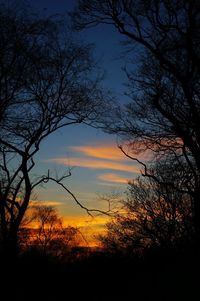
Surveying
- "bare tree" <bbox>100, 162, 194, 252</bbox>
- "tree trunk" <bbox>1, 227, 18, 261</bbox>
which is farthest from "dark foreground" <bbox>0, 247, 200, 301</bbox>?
"bare tree" <bbox>100, 162, 194, 252</bbox>

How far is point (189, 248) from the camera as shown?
12.2 metres

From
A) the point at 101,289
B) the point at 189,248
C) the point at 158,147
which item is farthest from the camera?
the point at 158,147

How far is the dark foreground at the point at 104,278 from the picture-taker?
9.09 metres

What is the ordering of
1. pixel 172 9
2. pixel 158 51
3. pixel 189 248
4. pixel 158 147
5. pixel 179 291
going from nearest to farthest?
pixel 179 291, pixel 189 248, pixel 172 9, pixel 158 51, pixel 158 147

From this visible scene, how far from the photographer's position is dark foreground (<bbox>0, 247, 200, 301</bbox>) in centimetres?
909

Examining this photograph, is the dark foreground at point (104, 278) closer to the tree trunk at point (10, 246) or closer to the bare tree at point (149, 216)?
the tree trunk at point (10, 246)

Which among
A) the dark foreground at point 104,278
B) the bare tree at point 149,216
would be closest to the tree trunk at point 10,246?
the dark foreground at point 104,278

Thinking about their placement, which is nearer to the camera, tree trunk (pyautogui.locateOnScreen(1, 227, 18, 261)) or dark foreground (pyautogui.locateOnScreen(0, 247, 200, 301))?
dark foreground (pyautogui.locateOnScreen(0, 247, 200, 301))

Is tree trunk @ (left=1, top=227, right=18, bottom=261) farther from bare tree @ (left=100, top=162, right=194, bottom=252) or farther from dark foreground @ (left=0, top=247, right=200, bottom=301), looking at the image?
bare tree @ (left=100, top=162, right=194, bottom=252)

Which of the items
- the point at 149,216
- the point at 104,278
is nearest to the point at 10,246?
the point at 104,278

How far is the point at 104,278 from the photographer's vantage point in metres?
10.4

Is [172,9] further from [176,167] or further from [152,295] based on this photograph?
[152,295]

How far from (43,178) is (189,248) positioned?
6.84 metres

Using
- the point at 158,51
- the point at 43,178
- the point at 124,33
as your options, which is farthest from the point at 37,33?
the point at 43,178
